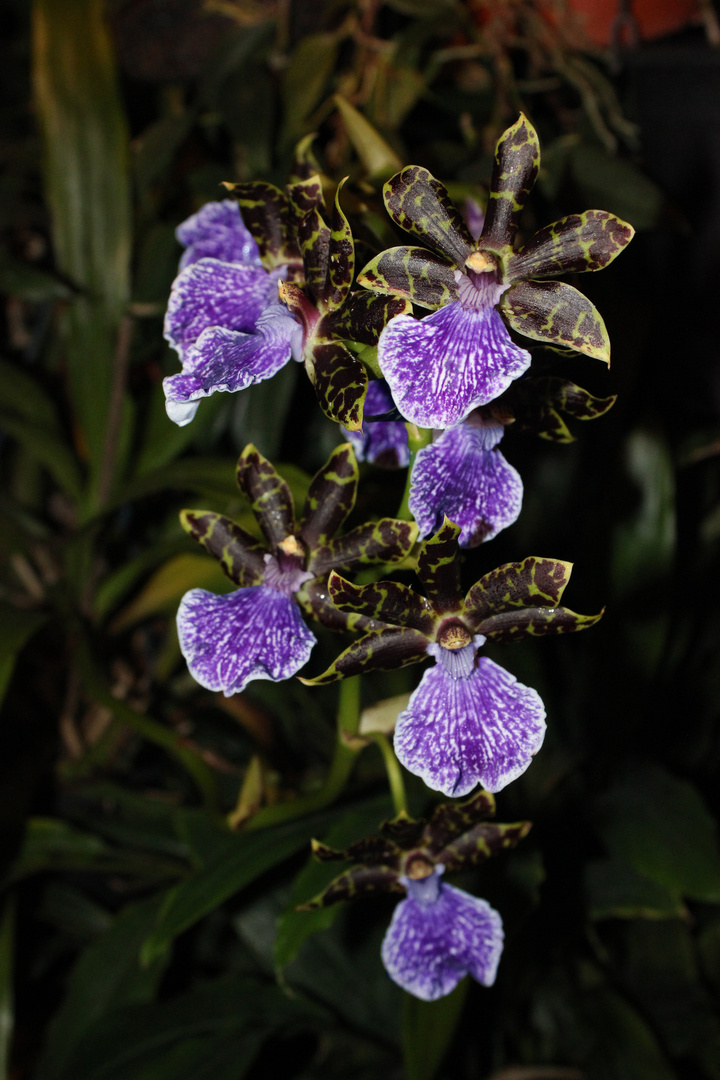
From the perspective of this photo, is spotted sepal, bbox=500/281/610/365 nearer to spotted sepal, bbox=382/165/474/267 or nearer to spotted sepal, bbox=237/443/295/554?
spotted sepal, bbox=382/165/474/267

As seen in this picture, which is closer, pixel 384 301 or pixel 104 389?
pixel 384 301

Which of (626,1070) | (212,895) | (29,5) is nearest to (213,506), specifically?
(212,895)

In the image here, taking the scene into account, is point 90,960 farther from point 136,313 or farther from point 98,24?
point 98,24

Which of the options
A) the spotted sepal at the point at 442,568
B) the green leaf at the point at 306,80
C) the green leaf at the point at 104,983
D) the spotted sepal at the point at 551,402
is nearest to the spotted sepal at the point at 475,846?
the spotted sepal at the point at 442,568

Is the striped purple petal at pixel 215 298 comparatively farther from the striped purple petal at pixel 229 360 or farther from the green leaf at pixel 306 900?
the green leaf at pixel 306 900

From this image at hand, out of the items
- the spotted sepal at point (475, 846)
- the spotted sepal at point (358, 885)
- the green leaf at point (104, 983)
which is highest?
the spotted sepal at point (475, 846)

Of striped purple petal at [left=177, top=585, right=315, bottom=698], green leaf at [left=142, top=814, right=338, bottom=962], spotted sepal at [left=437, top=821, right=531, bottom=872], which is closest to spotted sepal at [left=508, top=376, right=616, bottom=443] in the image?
striped purple petal at [left=177, top=585, right=315, bottom=698]

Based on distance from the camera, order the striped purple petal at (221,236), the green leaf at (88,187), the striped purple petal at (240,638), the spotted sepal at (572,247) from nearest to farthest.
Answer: the spotted sepal at (572,247)
the striped purple petal at (240,638)
the striped purple petal at (221,236)
the green leaf at (88,187)
